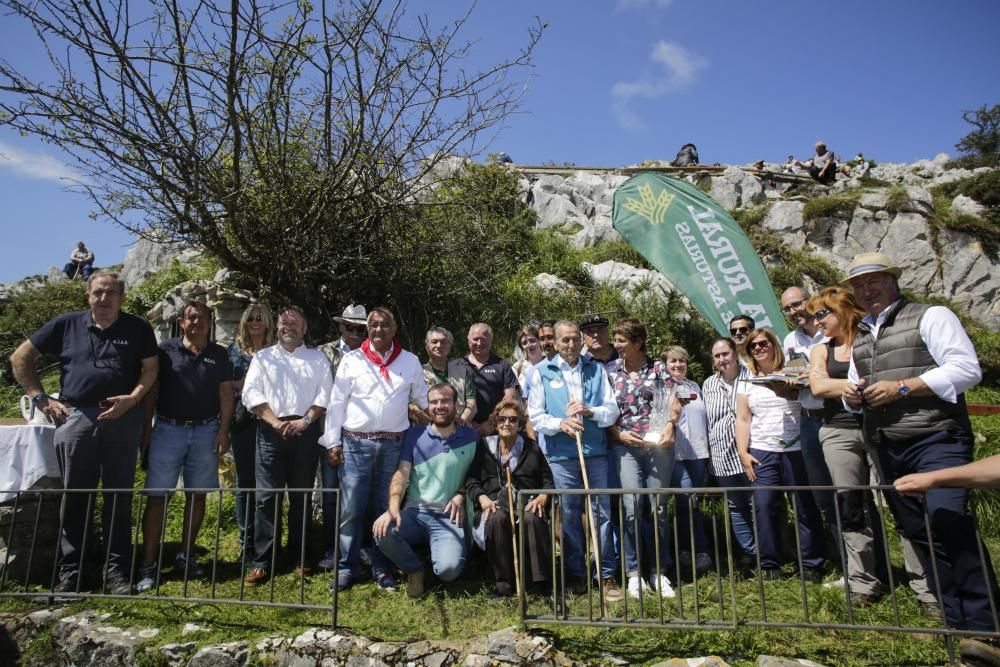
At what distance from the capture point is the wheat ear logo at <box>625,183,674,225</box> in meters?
7.01

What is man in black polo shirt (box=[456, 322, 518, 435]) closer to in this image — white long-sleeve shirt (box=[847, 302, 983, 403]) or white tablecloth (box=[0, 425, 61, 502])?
white long-sleeve shirt (box=[847, 302, 983, 403])

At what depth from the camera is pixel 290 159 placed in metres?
7.32

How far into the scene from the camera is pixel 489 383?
16.2 ft

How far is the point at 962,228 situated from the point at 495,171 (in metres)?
11.7

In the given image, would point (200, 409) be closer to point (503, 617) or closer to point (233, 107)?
point (503, 617)

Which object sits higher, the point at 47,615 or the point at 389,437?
the point at 389,437

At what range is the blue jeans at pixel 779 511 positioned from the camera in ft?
13.6

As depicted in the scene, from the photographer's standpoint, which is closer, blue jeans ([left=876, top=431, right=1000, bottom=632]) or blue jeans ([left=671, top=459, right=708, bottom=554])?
blue jeans ([left=876, top=431, right=1000, bottom=632])

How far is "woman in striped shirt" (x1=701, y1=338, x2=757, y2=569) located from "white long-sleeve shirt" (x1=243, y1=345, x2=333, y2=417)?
3191 mm

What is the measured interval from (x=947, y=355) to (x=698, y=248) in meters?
3.98

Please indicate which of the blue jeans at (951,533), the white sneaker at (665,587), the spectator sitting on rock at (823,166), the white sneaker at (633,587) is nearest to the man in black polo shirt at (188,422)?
the white sneaker at (633,587)

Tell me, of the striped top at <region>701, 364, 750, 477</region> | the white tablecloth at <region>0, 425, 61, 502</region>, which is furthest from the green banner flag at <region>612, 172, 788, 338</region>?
the white tablecloth at <region>0, 425, 61, 502</region>

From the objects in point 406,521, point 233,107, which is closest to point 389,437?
point 406,521

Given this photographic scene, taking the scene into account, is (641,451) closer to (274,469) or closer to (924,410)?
(924,410)
